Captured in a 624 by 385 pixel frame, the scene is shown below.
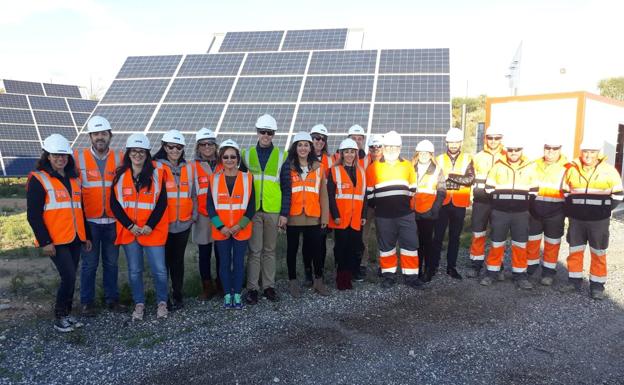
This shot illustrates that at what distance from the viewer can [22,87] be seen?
20422mm

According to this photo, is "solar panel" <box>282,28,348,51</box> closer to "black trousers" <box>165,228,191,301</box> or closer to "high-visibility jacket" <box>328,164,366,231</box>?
"high-visibility jacket" <box>328,164,366,231</box>

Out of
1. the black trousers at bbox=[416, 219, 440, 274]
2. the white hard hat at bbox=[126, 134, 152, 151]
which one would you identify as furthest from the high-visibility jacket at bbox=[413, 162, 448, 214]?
the white hard hat at bbox=[126, 134, 152, 151]

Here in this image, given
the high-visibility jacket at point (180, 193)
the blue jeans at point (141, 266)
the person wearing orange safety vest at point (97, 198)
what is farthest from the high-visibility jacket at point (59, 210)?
the high-visibility jacket at point (180, 193)

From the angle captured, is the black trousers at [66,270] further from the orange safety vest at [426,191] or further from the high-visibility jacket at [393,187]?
the orange safety vest at [426,191]

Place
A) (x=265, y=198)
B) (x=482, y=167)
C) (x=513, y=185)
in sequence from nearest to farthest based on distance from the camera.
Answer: (x=265, y=198)
(x=513, y=185)
(x=482, y=167)

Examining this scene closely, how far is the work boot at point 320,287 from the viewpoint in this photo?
5.30 m

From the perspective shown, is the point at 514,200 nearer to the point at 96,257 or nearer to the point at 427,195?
the point at 427,195

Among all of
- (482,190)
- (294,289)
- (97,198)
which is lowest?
(294,289)

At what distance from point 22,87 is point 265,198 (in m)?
21.3

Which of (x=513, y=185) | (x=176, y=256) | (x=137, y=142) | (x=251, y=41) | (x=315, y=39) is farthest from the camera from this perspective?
(x=251, y=41)

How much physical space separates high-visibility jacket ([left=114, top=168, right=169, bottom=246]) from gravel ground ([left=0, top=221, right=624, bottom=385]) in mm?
896

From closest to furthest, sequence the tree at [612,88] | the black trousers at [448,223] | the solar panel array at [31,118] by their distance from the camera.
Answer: the black trousers at [448,223] → the solar panel array at [31,118] → the tree at [612,88]

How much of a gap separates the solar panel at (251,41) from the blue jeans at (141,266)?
1098 cm

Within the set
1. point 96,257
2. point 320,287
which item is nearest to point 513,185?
point 320,287
